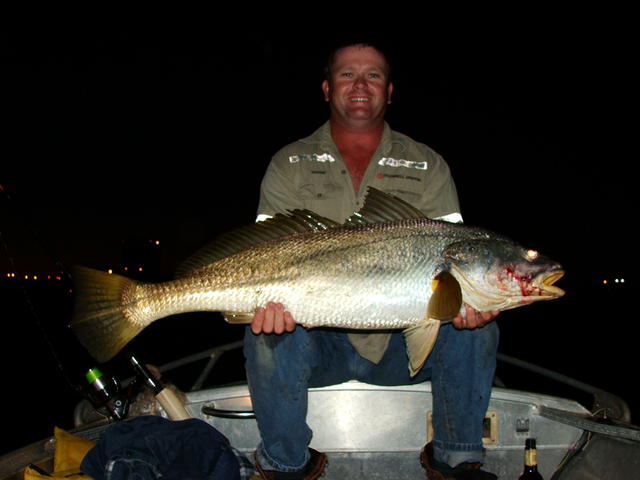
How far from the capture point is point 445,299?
295 cm

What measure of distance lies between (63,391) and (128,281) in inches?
724

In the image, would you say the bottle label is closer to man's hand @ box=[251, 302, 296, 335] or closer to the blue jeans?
the blue jeans

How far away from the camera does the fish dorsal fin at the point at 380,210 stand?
332cm

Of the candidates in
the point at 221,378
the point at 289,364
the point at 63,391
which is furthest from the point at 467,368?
the point at 63,391

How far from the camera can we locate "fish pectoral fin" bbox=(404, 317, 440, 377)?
3008 millimetres

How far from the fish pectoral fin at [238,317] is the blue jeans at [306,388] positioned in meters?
0.12

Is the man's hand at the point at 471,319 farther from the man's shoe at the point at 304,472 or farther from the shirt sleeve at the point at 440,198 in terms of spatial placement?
the man's shoe at the point at 304,472

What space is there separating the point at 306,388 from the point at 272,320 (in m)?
0.48

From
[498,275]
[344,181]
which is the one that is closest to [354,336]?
[498,275]

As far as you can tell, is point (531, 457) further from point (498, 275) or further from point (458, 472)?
point (498, 275)

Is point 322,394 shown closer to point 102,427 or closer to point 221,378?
point 102,427

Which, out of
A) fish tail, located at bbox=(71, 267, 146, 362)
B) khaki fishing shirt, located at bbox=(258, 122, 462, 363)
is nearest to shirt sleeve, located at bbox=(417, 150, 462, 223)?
khaki fishing shirt, located at bbox=(258, 122, 462, 363)

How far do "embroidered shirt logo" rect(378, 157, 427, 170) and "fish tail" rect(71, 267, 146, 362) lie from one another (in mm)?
2063

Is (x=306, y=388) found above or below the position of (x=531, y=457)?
above
